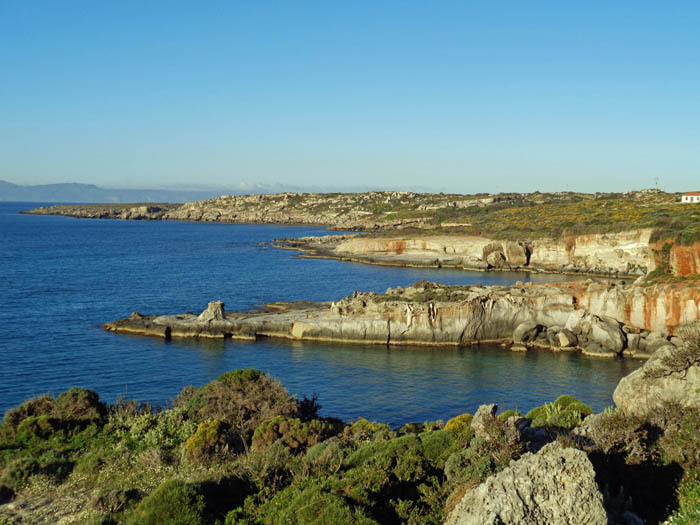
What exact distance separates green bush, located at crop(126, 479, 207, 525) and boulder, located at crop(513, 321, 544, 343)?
37987 mm

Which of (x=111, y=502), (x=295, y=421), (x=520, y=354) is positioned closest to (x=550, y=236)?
(x=520, y=354)

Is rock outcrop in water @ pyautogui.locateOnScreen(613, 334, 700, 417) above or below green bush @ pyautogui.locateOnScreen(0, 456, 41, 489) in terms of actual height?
above

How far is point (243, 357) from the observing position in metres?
43.8

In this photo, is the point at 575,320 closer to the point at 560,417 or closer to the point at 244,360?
the point at 244,360

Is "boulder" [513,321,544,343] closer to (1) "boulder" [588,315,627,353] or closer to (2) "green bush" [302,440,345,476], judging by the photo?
(1) "boulder" [588,315,627,353]

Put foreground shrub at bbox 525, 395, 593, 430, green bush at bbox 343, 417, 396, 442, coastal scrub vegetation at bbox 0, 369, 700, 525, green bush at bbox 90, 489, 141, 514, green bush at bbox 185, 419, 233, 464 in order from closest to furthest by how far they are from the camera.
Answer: coastal scrub vegetation at bbox 0, 369, 700, 525, green bush at bbox 90, 489, 141, 514, green bush at bbox 185, 419, 233, 464, green bush at bbox 343, 417, 396, 442, foreground shrub at bbox 525, 395, 593, 430

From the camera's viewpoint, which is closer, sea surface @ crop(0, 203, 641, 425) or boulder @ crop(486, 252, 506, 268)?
sea surface @ crop(0, 203, 641, 425)

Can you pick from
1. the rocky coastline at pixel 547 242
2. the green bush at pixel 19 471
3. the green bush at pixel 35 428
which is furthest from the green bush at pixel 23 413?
the rocky coastline at pixel 547 242

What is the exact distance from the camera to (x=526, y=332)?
46.7 m

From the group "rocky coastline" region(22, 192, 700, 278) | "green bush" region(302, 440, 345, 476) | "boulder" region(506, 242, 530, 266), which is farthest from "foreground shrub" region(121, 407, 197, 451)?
"boulder" region(506, 242, 530, 266)

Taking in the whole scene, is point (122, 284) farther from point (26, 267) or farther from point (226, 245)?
point (226, 245)

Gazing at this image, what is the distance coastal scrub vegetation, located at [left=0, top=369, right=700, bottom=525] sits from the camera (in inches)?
432

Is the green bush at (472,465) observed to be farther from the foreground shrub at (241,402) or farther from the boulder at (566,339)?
the boulder at (566,339)

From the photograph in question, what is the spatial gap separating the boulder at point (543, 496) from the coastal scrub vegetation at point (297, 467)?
152 cm
